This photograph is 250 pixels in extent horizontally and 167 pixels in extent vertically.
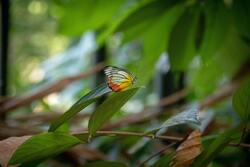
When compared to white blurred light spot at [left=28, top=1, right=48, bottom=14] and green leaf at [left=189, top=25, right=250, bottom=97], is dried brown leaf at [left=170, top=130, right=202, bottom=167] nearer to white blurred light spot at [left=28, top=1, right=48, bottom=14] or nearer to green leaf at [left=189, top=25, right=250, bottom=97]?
green leaf at [left=189, top=25, right=250, bottom=97]

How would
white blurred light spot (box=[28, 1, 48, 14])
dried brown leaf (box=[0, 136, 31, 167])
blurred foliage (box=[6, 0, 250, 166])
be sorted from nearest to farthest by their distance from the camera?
dried brown leaf (box=[0, 136, 31, 167]) < blurred foliage (box=[6, 0, 250, 166]) < white blurred light spot (box=[28, 1, 48, 14])

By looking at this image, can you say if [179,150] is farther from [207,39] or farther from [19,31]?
[19,31]

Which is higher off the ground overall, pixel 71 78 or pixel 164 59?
pixel 164 59

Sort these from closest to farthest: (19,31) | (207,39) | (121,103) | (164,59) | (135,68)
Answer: (121,103) → (207,39) → (135,68) → (164,59) → (19,31)

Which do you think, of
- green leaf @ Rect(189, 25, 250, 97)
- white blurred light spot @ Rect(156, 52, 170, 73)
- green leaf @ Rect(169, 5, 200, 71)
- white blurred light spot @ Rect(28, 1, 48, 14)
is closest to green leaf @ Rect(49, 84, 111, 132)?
green leaf @ Rect(169, 5, 200, 71)

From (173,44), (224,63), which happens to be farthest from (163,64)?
(173,44)

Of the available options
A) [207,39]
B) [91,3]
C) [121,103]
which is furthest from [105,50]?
[121,103]

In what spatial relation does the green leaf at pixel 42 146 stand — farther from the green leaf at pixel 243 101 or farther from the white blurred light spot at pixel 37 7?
the white blurred light spot at pixel 37 7

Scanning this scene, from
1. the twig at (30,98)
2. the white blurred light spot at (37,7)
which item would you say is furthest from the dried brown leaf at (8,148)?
the white blurred light spot at (37,7)
